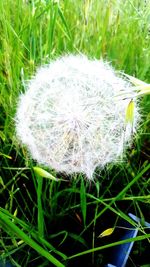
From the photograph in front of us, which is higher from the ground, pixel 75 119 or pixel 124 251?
pixel 75 119

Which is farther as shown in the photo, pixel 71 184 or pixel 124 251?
pixel 71 184

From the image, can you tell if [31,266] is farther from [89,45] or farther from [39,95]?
[89,45]

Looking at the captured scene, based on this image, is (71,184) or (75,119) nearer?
(75,119)

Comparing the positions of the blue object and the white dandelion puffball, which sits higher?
the white dandelion puffball

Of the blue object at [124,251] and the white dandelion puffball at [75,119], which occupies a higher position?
the white dandelion puffball at [75,119]
